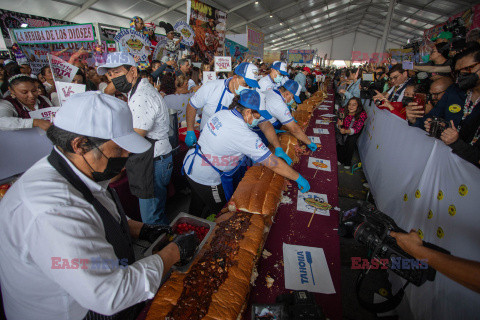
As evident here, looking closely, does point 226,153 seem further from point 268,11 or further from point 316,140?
point 268,11

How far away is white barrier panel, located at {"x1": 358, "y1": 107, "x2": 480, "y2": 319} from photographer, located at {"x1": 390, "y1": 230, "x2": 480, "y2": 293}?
69 cm

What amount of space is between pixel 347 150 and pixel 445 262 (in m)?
5.26

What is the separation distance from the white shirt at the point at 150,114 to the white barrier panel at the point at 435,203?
3191 mm

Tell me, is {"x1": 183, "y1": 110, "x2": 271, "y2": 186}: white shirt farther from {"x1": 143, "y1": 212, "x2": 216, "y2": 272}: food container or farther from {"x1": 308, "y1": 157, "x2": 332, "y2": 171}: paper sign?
{"x1": 308, "y1": 157, "x2": 332, "y2": 171}: paper sign

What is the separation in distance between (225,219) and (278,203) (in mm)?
653

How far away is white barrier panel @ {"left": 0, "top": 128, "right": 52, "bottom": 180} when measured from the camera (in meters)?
3.54

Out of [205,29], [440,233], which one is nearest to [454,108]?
[440,233]

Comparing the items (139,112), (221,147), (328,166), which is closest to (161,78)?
(139,112)

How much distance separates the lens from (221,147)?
2.53 meters

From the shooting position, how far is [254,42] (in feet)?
43.8

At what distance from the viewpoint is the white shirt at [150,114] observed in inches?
99.3

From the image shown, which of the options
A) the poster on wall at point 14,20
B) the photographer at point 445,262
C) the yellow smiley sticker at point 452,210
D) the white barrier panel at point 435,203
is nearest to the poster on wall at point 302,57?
the poster on wall at point 14,20

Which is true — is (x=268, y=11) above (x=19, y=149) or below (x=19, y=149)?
above

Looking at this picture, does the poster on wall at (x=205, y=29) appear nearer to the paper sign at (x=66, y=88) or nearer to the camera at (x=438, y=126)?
the paper sign at (x=66, y=88)
